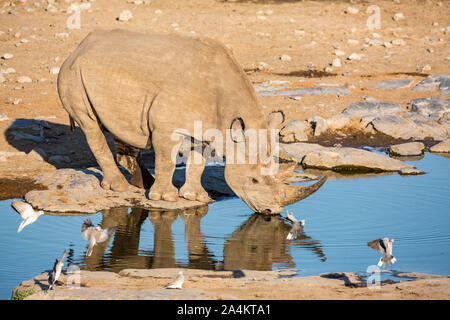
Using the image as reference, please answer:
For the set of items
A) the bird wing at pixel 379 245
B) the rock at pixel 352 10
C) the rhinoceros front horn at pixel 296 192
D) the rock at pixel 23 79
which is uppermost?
the rock at pixel 352 10

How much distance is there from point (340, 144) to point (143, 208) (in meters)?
5.33

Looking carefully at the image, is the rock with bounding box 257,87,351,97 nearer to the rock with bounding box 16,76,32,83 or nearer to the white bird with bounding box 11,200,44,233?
the rock with bounding box 16,76,32,83

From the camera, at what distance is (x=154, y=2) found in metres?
24.1

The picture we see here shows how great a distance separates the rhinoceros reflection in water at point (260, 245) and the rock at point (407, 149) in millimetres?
4503

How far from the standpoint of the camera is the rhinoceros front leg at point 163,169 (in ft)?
30.7

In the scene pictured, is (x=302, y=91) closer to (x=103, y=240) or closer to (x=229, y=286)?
(x=103, y=240)

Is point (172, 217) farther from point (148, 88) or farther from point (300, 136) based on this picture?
point (300, 136)

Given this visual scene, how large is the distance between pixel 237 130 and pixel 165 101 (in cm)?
97

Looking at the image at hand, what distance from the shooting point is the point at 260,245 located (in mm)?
8391

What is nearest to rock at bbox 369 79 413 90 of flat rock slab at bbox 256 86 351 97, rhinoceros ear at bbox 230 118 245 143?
flat rock slab at bbox 256 86 351 97

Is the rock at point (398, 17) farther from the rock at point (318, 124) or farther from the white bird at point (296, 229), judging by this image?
the white bird at point (296, 229)

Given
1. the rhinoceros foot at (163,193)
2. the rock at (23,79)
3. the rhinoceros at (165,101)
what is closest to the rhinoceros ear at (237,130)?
the rhinoceros at (165,101)
